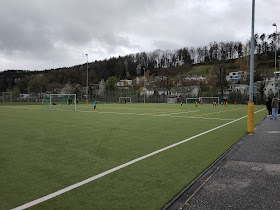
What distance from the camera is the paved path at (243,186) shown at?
120 inches

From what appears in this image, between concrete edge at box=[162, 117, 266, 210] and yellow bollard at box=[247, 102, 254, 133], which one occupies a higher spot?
yellow bollard at box=[247, 102, 254, 133]

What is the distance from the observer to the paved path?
3047 mm

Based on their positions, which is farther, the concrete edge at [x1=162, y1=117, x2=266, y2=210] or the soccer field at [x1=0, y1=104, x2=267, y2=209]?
the soccer field at [x1=0, y1=104, x2=267, y2=209]

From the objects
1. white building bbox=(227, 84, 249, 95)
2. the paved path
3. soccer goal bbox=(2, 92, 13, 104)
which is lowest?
the paved path

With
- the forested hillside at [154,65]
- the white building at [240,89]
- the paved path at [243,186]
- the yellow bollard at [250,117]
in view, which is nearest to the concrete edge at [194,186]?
the paved path at [243,186]

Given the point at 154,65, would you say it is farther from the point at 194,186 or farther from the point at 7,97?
the point at 194,186

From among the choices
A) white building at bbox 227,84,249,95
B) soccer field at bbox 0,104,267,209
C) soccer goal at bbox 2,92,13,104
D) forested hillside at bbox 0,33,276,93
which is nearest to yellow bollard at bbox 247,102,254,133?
soccer field at bbox 0,104,267,209

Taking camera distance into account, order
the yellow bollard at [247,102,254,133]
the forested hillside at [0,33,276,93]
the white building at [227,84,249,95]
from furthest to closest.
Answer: the forested hillside at [0,33,276,93], the white building at [227,84,249,95], the yellow bollard at [247,102,254,133]

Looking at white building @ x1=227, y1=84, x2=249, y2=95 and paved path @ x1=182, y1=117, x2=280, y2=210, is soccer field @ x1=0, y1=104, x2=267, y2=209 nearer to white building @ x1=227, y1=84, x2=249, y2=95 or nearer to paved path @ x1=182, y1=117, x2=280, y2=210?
paved path @ x1=182, y1=117, x2=280, y2=210

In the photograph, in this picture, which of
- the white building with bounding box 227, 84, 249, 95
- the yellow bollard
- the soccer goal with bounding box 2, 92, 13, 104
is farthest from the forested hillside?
the yellow bollard

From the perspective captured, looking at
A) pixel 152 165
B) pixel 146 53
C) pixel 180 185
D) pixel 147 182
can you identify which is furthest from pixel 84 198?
pixel 146 53

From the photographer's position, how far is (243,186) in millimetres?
3650

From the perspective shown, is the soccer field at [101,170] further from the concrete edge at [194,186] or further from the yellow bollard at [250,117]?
the yellow bollard at [250,117]

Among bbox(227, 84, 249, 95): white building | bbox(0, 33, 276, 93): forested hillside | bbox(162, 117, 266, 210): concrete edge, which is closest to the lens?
bbox(162, 117, 266, 210): concrete edge
